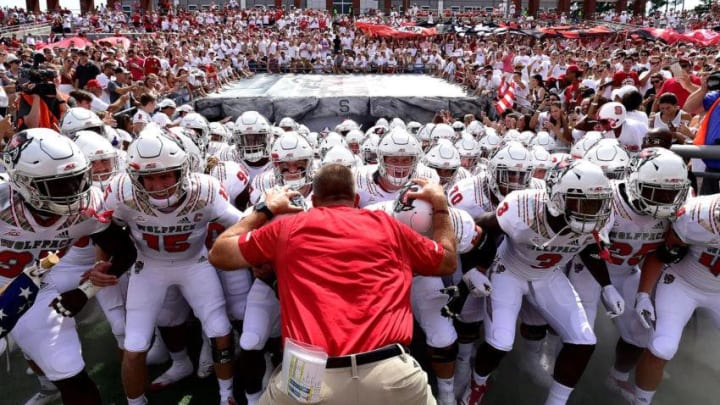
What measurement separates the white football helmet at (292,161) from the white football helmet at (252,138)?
45.7 inches

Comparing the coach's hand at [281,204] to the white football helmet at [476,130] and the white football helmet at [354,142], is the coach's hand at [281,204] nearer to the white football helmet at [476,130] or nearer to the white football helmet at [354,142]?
the white football helmet at [354,142]

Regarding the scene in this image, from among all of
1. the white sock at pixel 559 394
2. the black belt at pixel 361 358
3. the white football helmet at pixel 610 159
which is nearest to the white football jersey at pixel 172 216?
the black belt at pixel 361 358

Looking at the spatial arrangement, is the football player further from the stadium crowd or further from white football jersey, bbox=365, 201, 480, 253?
white football jersey, bbox=365, 201, 480, 253

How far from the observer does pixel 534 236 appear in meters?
3.32

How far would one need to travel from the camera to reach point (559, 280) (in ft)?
11.5

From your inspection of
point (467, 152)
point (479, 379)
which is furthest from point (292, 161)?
point (467, 152)

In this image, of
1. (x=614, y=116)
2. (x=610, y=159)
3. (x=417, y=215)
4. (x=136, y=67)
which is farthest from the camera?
→ (x=136, y=67)

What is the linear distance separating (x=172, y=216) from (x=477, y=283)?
6.57 feet

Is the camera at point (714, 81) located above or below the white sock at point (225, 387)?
above

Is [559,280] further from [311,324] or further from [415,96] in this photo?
[415,96]

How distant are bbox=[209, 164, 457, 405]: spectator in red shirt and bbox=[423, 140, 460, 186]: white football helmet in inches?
81.0

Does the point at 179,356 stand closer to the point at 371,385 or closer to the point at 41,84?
the point at 371,385

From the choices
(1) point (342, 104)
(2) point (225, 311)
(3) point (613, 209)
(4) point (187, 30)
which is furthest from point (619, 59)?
(4) point (187, 30)

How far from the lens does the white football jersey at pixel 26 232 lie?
9.49 ft
